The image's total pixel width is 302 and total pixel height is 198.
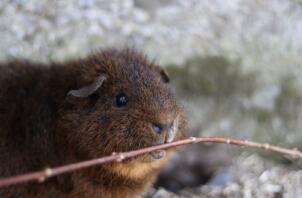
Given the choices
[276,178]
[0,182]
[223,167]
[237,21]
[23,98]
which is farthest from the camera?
[237,21]

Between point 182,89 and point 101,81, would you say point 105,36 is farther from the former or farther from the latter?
point 101,81

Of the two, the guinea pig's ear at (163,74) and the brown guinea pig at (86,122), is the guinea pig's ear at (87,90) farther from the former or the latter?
the guinea pig's ear at (163,74)

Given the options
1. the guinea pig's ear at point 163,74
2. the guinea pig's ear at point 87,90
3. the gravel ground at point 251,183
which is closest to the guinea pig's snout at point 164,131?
the guinea pig's ear at point 87,90

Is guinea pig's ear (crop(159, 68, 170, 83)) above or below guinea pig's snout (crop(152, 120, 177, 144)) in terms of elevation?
above

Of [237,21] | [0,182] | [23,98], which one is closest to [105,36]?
[237,21]

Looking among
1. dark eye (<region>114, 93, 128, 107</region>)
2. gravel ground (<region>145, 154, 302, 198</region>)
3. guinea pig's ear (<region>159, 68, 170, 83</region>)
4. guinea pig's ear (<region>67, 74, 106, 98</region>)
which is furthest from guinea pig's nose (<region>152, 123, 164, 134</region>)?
gravel ground (<region>145, 154, 302, 198</region>)

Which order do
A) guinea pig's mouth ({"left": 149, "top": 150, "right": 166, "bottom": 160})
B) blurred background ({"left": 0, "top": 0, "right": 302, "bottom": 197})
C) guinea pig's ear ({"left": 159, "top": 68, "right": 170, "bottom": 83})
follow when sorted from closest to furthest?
guinea pig's mouth ({"left": 149, "top": 150, "right": 166, "bottom": 160}) < guinea pig's ear ({"left": 159, "top": 68, "right": 170, "bottom": 83}) < blurred background ({"left": 0, "top": 0, "right": 302, "bottom": 197})

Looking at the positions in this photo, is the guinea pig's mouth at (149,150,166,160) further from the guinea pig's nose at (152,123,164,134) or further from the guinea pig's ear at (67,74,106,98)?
the guinea pig's ear at (67,74,106,98)

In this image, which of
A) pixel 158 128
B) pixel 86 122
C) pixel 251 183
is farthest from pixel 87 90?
pixel 251 183
